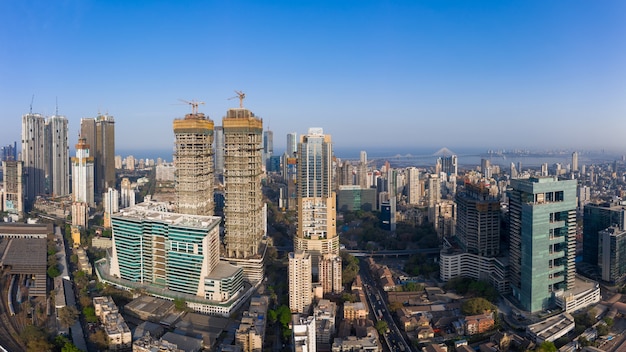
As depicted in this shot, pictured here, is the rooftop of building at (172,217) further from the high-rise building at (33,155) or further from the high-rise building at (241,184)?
the high-rise building at (33,155)

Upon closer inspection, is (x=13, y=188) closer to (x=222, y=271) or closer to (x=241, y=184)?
(x=241, y=184)

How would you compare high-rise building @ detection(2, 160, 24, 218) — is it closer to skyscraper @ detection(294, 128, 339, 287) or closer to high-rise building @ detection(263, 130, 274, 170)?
→ skyscraper @ detection(294, 128, 339, 287)

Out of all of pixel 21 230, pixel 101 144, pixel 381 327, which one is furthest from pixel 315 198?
pixel 101 144

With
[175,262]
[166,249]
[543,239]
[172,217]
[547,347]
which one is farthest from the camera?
[172,217]

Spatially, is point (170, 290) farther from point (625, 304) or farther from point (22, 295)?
point (625, 304)

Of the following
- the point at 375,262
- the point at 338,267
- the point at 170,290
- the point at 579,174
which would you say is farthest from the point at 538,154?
the point at 170,290

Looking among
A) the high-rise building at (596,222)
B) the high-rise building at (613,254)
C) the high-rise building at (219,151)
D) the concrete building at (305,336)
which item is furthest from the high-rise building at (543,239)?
the high-rise building at (219,151)
